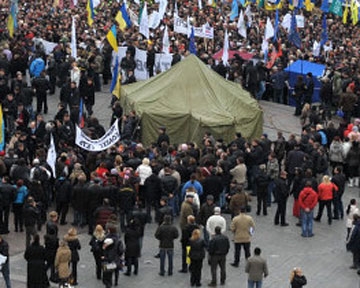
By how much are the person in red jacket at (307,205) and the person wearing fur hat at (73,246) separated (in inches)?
221

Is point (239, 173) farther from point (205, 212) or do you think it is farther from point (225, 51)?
point (225, 51)

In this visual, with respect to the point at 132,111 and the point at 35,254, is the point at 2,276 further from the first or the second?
the point at 132,111

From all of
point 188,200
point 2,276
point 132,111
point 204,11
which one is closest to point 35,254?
point 2,276

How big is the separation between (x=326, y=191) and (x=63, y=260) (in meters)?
7.13

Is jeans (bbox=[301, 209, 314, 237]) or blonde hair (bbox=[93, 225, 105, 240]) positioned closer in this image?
blonde hair (bbox=[93, 225, 105, 240])

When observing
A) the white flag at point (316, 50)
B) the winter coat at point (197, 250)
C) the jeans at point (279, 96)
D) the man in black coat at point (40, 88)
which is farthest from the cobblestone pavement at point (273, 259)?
the white flag at point (316, 50)

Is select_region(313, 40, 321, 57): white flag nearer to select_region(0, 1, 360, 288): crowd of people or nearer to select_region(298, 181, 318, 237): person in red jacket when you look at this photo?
select_region(0, 1, 360, 288): crowd of people

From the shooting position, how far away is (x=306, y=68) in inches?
1320

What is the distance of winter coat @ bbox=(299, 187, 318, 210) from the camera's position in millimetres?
21797

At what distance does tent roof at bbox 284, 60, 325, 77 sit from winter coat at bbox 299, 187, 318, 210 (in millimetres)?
11719

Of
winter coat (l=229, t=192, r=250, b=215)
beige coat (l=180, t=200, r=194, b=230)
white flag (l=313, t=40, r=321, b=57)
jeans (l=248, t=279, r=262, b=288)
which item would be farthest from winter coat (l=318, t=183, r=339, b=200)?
white flag (l=313, t=40, r=321, b=57)

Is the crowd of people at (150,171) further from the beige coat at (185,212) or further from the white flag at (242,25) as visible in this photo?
the white flag at (242,25)

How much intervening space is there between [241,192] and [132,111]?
6.36 metres

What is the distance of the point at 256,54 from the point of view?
114ft
